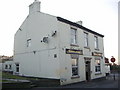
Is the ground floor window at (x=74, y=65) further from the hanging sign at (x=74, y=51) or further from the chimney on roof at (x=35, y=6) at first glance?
the chimney on roof at (x=35, y=6)

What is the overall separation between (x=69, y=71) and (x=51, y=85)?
2.63m

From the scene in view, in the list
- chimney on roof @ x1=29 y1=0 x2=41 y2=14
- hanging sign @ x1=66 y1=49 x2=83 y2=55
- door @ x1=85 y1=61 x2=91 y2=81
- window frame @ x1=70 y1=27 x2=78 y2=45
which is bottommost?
door @ x1=85 y1=61 x2=91 y2=81

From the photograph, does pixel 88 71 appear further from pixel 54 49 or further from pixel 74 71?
pixel 54 49

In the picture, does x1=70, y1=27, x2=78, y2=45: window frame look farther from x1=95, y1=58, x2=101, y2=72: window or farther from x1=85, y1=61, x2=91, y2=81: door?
x1=95, y1=58, x2=101, y2=72: window

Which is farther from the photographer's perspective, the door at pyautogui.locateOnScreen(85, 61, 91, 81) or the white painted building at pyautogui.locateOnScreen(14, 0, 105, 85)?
the door at pyautogui.locateOnScreen(85, 61, 91, 81)

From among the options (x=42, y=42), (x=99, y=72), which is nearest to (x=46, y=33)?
(x=42, y=42)

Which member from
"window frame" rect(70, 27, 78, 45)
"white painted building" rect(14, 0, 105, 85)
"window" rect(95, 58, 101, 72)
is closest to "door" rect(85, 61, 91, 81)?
"white painted building" rect(14, 0, 105, 85)

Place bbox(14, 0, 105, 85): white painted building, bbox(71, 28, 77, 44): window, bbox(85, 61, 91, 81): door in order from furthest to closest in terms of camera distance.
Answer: bbox(85, 61, 91, 81): door, bbox(71, 28, 77, 44): window, bbox(14, 0, 105, 85): white painted building

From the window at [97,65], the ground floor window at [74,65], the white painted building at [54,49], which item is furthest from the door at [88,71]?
the ground floor window at [74,65]

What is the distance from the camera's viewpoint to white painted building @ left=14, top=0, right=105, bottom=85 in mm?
17109

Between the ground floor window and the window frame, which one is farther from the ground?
the window frame

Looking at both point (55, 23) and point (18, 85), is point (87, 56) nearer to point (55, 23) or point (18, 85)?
point (55, 23)

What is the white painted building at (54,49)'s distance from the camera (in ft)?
56.1

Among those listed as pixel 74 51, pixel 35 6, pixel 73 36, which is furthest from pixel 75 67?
pixel 35 6
